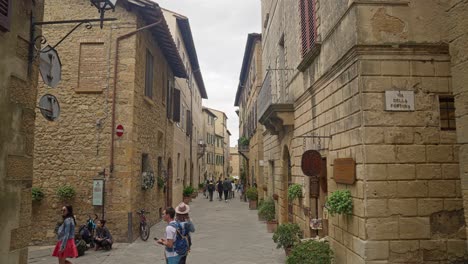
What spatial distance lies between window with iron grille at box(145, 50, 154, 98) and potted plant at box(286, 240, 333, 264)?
8.15 meters

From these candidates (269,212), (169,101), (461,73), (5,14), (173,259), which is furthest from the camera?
(169,101)

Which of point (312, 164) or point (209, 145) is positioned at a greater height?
point (209, 145)

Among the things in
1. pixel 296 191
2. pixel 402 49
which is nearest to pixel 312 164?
pixel 296 191

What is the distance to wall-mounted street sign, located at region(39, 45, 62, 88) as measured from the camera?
17.1 ft

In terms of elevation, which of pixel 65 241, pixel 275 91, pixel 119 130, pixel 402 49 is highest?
pixel 275 91

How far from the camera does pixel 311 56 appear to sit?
7.53 metres

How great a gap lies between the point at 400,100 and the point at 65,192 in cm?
892

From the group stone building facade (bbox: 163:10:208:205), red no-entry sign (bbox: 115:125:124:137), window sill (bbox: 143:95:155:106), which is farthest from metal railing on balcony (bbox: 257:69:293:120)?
stone building facade (bbox: 163:10:208:205)

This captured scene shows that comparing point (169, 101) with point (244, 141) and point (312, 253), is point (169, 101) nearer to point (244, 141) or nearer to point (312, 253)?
point (312, 253)

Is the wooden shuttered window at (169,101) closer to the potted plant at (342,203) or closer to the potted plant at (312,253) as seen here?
the potted plant at (312,253)

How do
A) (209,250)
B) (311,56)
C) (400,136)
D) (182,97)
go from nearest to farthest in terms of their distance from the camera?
(400,136), (311,56), (209,250), (182,97)

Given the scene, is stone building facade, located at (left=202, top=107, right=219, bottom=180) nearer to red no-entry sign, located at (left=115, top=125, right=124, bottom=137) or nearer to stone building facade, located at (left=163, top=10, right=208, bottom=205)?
stone building facade, located at (left=163, top=10, right=208, bottom=205)

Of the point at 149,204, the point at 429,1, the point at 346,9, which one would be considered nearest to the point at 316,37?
the point at 346,9

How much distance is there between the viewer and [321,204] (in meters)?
7.72
